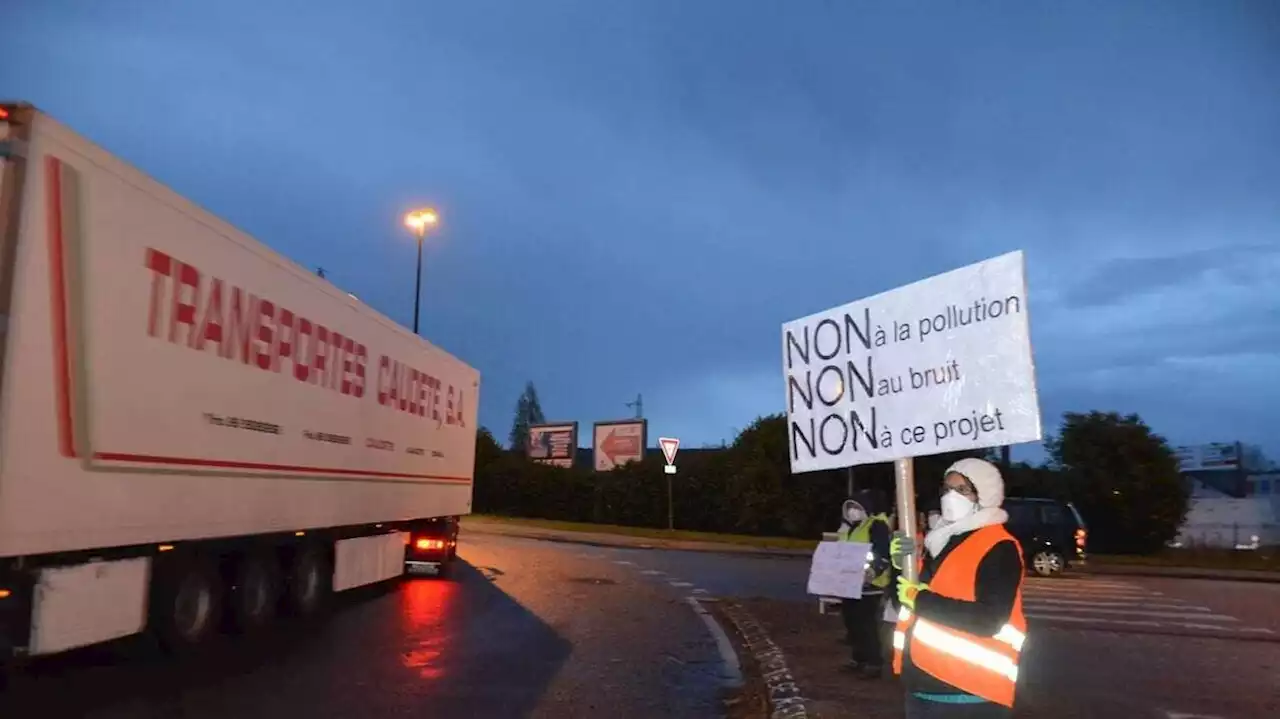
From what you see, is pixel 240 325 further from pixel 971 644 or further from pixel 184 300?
pixel 971 644

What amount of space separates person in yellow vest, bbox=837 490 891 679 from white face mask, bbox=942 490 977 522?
4727 millimetres

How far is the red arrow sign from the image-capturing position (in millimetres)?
49625

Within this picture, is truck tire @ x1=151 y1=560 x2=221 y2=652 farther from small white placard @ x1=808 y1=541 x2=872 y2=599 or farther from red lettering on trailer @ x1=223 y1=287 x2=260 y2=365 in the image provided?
small white placard @ x1=808 y1=541 x2=872 y2=599

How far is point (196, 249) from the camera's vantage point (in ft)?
30.8

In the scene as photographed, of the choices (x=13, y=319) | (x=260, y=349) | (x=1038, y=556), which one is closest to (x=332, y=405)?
(x=260, y=349)

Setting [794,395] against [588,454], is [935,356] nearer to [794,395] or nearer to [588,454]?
[794,395]

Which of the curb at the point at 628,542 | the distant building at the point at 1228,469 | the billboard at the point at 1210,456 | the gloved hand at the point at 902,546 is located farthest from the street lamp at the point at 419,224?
the billboard at the point at 1210,456

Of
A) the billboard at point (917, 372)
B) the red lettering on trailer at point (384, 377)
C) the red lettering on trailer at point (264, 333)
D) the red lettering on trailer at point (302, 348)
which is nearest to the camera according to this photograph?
the billboard at point (917, 372)

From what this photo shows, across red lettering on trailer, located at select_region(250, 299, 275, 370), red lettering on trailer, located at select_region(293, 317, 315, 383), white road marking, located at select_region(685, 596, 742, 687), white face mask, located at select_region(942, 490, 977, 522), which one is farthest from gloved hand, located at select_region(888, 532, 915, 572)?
red lettering on trailer, located at select_region(293, 317, 315, 383)

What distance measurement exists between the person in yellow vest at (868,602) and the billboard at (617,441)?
130ft

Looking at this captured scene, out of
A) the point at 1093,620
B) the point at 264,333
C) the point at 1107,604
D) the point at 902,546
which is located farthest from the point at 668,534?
the point at 902,546

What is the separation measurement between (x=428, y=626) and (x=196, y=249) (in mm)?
5523

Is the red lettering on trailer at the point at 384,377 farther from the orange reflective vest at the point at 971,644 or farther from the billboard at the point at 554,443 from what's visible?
the billboard at the point at 554,443

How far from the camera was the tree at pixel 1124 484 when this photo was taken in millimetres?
Result: 32688
